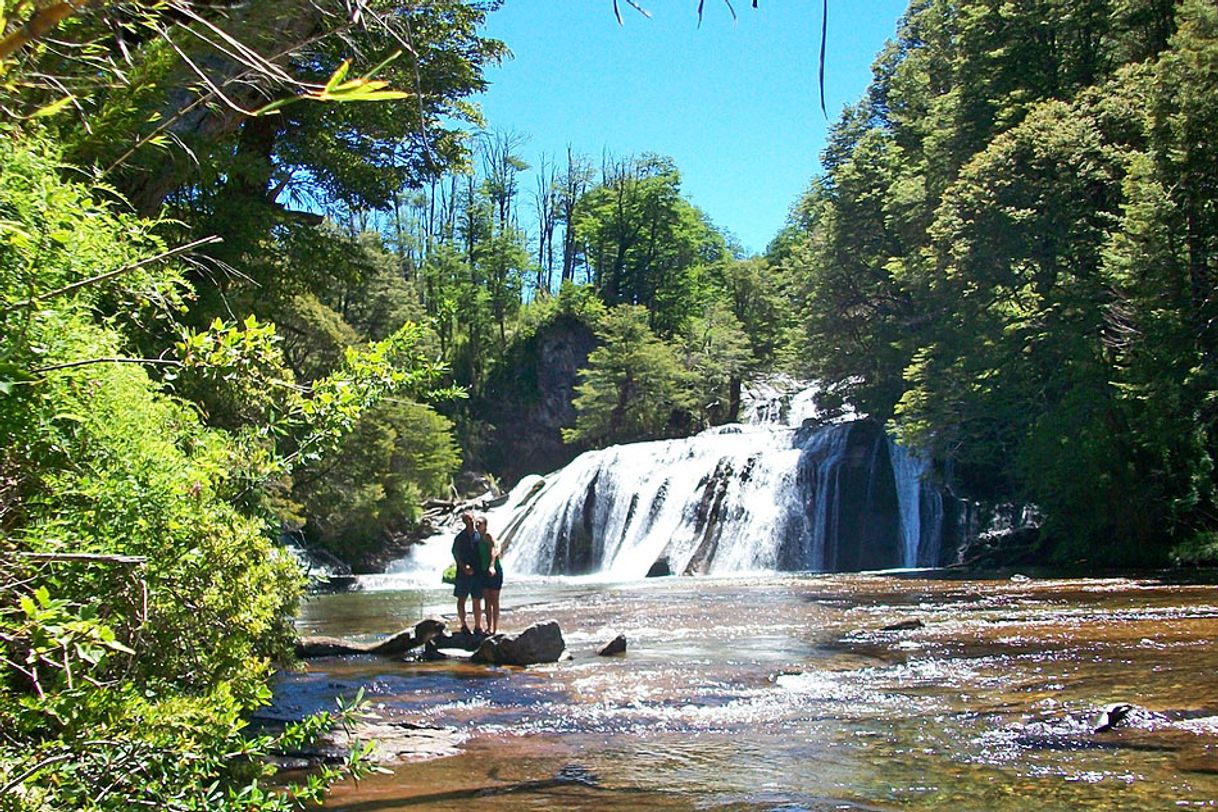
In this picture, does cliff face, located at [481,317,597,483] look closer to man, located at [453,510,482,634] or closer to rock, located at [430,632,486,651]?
man, located at [453,510,482,634]

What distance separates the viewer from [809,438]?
30125 millimetres

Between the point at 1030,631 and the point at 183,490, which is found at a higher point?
the point at 183,490

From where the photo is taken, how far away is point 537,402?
51.5 m

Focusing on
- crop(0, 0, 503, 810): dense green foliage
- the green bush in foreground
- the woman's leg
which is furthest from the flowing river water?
the green bush in foreground

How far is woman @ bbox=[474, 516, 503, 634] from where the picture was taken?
1253 centimetres

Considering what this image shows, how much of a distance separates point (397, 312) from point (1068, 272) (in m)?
27.6

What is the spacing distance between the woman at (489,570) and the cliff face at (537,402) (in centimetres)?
3740

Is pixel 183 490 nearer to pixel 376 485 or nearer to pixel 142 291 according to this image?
pixel 142 291

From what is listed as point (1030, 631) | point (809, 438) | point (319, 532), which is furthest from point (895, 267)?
point (1030, 631)

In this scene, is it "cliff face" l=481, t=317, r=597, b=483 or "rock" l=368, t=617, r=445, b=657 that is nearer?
"rock" l=368, t=617, r=445, b=657

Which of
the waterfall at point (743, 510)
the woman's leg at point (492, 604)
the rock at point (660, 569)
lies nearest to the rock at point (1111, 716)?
the woman's leg at point (492, 604)

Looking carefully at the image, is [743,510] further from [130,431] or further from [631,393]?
[130,431]

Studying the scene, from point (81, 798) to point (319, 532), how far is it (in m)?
29.9

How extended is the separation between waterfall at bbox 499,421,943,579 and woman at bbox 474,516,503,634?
14.9 m
